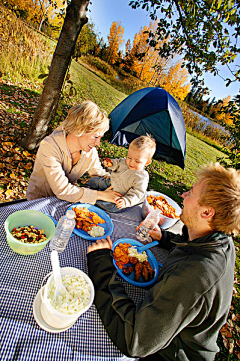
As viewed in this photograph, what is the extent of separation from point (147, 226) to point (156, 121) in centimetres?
590

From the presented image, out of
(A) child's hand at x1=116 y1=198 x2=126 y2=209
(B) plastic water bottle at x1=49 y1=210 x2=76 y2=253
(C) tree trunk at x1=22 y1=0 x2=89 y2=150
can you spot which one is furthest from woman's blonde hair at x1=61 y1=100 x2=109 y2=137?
(C) tree trunk at x1=22 y1=0 x2=89 y2=150

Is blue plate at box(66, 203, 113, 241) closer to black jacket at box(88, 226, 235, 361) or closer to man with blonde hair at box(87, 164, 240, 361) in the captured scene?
man with blonde hair at box(87, 164, 240, 361)

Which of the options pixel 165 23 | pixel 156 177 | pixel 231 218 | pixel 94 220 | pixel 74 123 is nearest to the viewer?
pixel 231 218

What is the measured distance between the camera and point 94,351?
1.00 metres

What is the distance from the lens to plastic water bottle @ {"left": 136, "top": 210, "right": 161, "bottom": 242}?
1908mm

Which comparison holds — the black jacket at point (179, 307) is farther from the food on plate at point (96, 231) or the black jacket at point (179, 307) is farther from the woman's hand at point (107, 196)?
the woman's hand at point (107, 196)

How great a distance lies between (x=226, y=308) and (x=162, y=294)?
40cm

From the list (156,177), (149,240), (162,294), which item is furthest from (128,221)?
(156,177)

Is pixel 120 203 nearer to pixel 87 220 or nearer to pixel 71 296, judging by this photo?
pixel 87 220

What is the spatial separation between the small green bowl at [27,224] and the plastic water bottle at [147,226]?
0.90 meters

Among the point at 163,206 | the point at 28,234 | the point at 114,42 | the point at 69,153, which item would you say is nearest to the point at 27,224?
the point at 28,234

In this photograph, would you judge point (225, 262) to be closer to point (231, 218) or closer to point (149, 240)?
point (231, 218)

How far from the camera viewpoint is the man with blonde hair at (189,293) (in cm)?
104

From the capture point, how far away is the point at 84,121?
6.63ft
